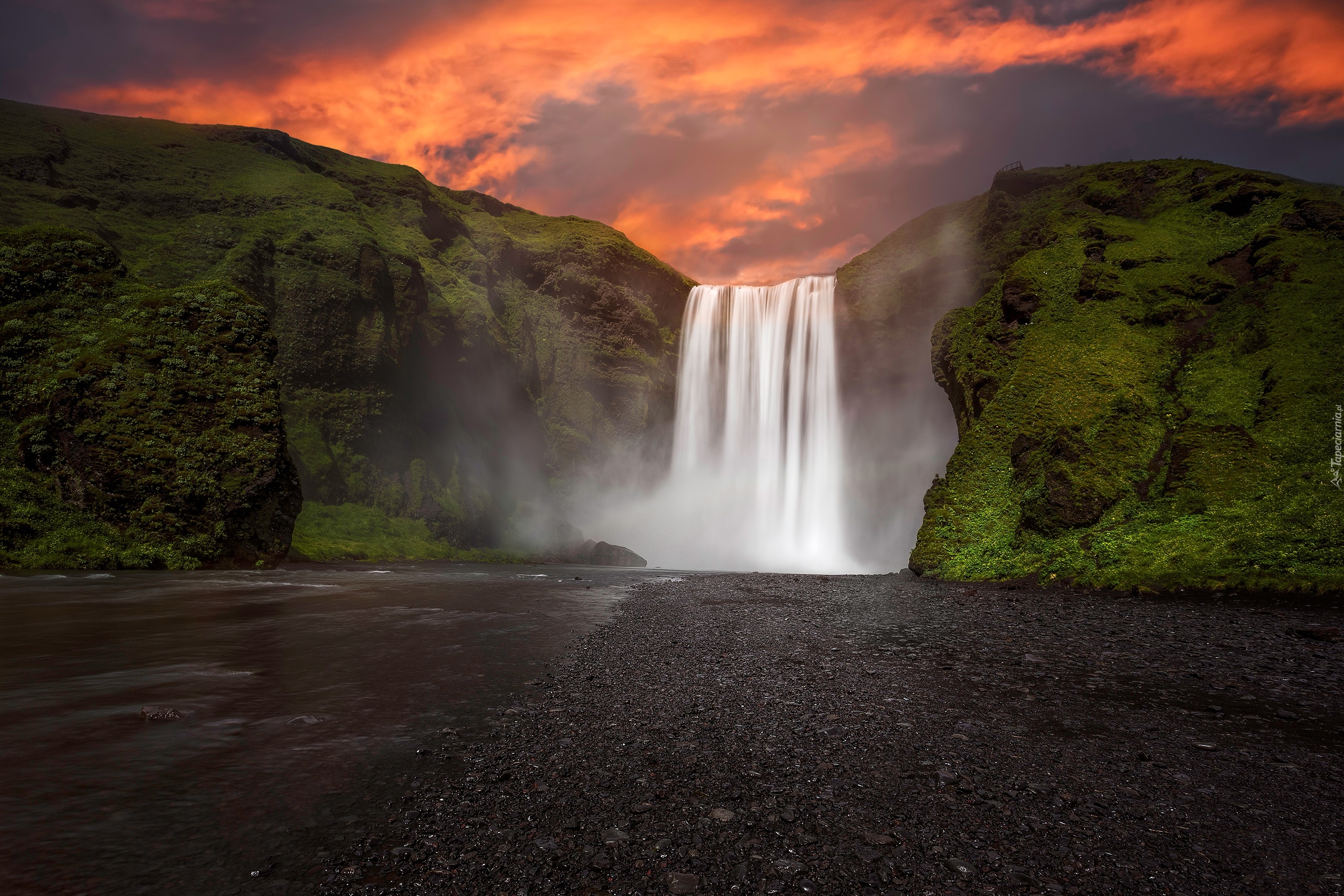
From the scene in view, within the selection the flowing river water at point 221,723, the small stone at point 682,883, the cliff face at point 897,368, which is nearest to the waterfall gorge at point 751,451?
the cliff face at point 897,368

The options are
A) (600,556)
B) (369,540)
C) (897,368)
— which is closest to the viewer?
(369,540)

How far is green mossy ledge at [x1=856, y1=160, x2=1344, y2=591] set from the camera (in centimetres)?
1695

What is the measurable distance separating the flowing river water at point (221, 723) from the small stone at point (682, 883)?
7.31 ft

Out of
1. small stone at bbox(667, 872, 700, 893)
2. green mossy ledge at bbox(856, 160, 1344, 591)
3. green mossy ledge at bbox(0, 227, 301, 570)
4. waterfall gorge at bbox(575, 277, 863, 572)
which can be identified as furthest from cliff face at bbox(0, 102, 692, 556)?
small stone at bbox(667, 872, 700, 893)

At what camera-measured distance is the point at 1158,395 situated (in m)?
23.8

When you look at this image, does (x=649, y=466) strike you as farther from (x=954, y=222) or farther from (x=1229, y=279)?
(x=1229, y=279)

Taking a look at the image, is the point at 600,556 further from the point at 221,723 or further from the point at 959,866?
the point at 959,866

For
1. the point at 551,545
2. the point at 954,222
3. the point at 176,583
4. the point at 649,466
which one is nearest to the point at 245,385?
the point at 176,583

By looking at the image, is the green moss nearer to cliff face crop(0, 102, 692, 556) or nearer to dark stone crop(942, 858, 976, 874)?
cliff face crop(0, 102, 692, 556)

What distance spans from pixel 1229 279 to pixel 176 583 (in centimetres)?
4639

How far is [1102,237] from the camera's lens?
34375mm

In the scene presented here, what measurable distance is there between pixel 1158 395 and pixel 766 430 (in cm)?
3783

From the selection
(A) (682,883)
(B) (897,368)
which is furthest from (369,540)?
(A) (682,883)

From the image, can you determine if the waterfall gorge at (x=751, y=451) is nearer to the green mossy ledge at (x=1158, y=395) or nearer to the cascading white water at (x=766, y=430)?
the cascading white water at (x=766, y=430)
